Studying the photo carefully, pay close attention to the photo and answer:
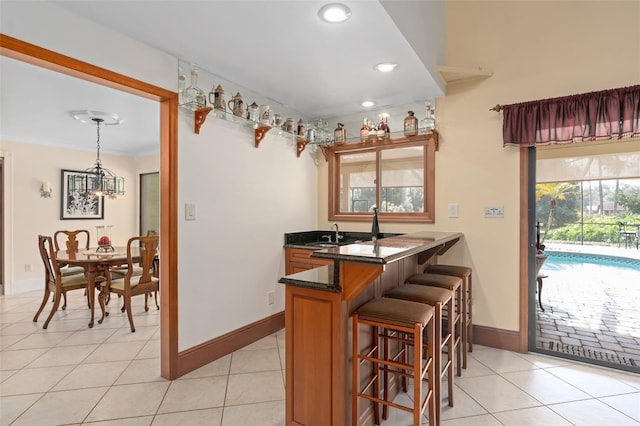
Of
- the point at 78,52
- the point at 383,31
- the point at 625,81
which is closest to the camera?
the point at 78,52

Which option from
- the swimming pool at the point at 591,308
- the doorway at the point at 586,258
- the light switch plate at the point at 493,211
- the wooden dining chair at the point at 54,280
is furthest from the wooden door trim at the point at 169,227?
the swimming pool at the point at 591,308

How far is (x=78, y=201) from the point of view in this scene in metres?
5.64

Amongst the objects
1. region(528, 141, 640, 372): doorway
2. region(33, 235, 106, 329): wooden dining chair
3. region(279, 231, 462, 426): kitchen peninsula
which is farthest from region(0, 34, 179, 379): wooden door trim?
region(528, 141, 640, 372): doorway

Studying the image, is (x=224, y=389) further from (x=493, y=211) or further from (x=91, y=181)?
(x=91, y=181)

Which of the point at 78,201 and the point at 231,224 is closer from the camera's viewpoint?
the point at 231,224

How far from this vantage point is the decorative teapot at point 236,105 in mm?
2748

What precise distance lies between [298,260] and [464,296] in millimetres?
1621

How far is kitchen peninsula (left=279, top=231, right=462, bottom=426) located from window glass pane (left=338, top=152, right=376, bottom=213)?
6.39 ft

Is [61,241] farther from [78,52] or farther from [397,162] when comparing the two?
[397,162]

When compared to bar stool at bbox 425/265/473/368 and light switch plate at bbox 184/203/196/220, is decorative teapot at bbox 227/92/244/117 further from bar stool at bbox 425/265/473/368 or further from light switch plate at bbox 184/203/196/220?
bar stool at bbox 425/265/473/368

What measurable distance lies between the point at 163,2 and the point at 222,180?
1.33 meters

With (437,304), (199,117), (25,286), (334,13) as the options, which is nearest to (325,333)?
(437,304)

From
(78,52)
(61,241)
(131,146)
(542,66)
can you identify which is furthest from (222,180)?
(61,241)

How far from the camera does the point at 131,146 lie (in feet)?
18.6
